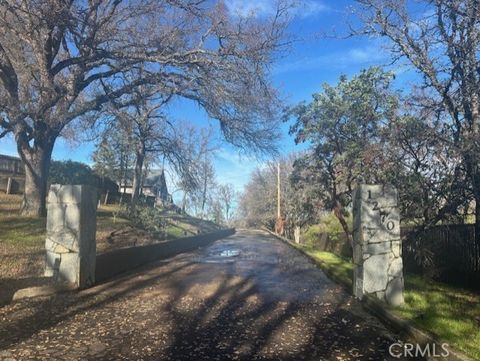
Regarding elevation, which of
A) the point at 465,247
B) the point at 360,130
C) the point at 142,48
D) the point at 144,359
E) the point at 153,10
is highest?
the point at 153,10

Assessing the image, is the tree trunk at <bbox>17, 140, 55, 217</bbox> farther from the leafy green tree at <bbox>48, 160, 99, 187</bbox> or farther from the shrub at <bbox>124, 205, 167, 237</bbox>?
the leafy green tree at <bbox>48, 160, 99, 187</bbox>

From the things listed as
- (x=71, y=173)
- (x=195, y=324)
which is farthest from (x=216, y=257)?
(x=71, y=173)

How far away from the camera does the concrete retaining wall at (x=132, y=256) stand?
34.3 ft

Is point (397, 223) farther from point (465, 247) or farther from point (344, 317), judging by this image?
point (465, 247)

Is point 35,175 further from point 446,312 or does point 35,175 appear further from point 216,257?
point 446,312

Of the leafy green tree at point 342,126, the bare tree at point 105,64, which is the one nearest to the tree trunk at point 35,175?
the bare tree at point 105,64

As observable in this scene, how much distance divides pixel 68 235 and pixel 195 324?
11.9ft

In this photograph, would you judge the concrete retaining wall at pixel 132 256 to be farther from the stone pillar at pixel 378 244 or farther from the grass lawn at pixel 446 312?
the stone pillar at pixel 378 244

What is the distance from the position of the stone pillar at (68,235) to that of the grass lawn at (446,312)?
18.3 feet

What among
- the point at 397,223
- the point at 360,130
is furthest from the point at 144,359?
the point at 360,130

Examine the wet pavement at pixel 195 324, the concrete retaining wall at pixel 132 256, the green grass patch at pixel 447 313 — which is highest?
the concrete retaining wall at pixel 132 256

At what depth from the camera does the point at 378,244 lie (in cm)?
830

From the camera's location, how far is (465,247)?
11438 mm

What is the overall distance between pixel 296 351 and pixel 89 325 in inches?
122
